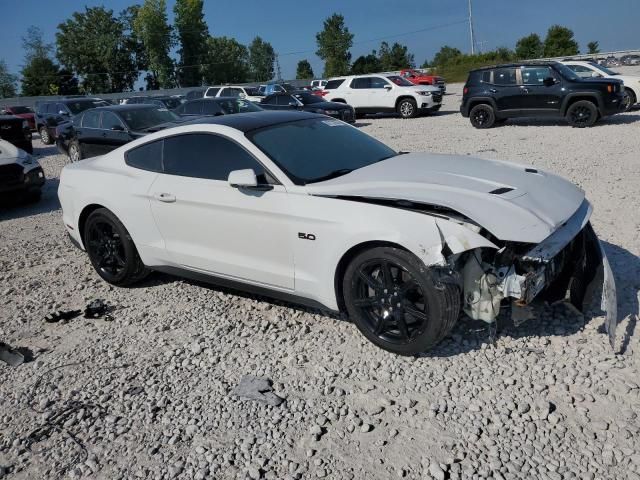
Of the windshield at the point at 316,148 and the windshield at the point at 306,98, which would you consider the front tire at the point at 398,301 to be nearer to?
the windshield at the point at 316,148

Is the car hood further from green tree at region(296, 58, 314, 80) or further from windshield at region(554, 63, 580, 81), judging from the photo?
green tree at region(296, 58, 314, 80)

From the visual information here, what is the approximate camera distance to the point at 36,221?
8336mm

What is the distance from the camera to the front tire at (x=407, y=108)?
20625mm

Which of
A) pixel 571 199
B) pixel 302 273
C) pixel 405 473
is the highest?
pixel 571 199

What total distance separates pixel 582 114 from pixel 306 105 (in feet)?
27.9

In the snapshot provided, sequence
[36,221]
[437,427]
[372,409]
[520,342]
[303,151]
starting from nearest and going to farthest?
[437,427] → [372,409] → [520,342] → [303,151] → [36,221]

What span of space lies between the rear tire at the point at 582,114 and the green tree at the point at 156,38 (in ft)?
238

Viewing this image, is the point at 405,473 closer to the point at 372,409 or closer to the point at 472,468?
the point at 472,468

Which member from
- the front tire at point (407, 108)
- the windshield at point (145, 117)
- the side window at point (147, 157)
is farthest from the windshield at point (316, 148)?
the front tire at point (407, 108)

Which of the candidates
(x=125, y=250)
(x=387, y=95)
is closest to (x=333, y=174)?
(x=125, y=250)

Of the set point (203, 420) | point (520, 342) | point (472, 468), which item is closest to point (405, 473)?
point (472, 468)

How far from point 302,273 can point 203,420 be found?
1.20m

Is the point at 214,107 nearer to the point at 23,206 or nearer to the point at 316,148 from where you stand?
the point at 23,206

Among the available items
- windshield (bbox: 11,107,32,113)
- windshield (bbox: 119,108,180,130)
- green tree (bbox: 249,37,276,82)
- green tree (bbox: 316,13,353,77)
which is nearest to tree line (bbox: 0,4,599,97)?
green tree (bbox: 316,13,353,77)
